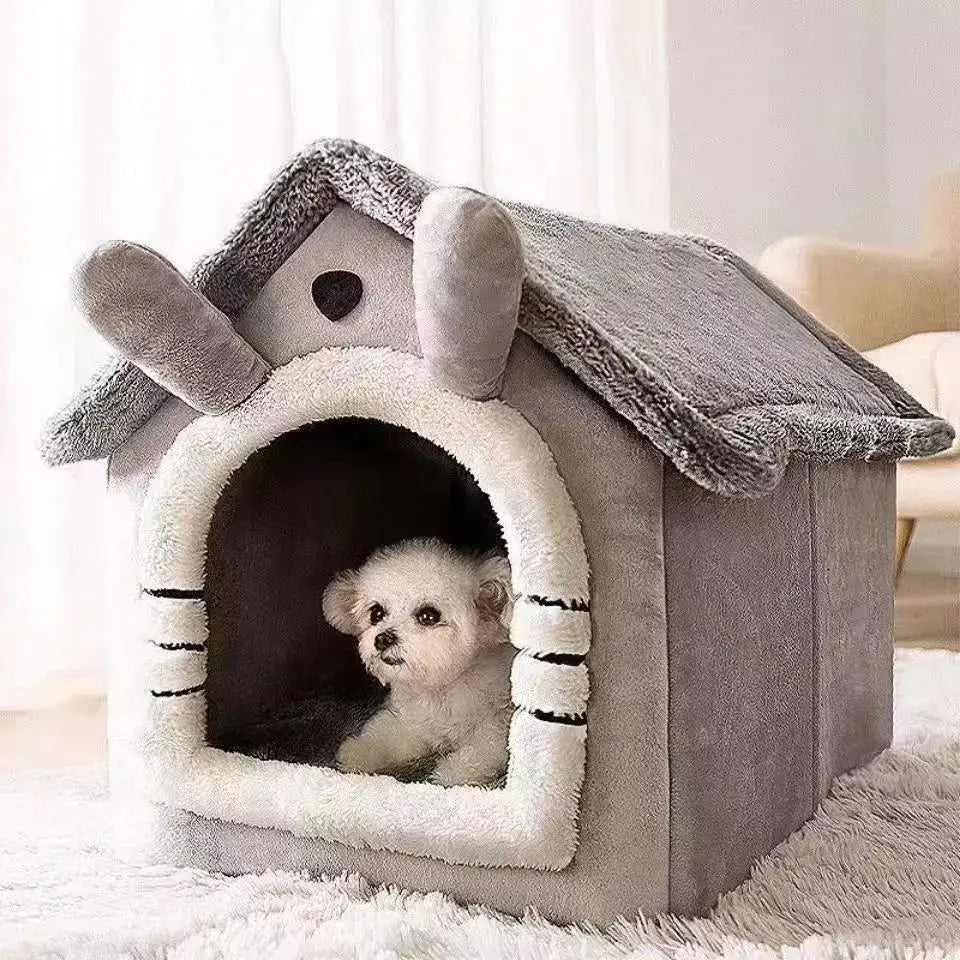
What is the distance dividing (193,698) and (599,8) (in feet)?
7.07

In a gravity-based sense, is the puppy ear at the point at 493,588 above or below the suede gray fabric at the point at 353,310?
below

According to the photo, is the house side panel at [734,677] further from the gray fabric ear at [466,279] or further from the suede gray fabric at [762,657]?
the gray fabric ear at [466,279]

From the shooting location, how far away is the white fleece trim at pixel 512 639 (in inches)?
41.1

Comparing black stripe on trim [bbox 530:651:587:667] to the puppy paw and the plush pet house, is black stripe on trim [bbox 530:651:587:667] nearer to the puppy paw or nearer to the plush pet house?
the plush pet house

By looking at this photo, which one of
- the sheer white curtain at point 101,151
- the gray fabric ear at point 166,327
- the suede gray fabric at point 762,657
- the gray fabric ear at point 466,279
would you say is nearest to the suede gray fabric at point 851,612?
the suede gray fabric at point 762,657

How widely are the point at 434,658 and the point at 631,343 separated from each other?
1.29 ft

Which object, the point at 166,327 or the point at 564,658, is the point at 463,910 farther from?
the point at 166,327

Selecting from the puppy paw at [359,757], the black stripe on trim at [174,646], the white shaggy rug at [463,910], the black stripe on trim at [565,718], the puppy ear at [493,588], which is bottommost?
the white shaggy rug at [463,910]

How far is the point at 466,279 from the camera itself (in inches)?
37.3

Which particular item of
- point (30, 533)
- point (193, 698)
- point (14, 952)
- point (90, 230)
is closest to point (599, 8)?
point (90, 230)

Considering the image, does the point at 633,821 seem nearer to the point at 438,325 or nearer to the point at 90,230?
the point at 438,325

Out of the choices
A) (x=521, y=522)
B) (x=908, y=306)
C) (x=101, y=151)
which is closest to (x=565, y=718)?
(x=521, y=522)

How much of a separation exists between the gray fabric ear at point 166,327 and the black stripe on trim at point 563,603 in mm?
304

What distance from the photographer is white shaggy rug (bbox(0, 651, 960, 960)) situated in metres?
1.01
